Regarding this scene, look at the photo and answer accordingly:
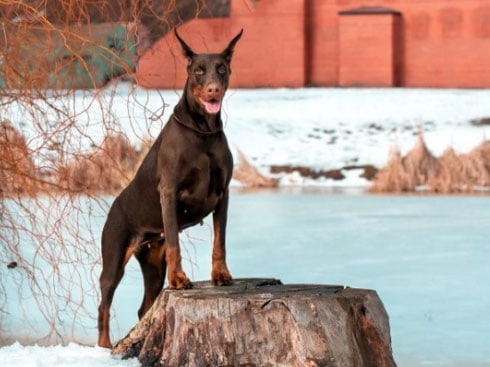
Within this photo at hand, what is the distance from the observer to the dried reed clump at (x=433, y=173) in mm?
19797

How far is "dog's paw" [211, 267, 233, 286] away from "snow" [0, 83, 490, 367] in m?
0.54

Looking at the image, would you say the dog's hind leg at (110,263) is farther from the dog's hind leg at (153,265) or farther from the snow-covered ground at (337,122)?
the snow-covered ground at (337,122)

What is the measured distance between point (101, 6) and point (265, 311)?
2547mm

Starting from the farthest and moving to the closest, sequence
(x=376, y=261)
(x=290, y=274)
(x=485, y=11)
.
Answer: (x=485, y=11) → (x=376, y=261) → (x=290, y=274)

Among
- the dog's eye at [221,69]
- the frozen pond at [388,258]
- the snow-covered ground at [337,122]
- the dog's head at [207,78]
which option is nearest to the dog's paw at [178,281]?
the dog's head at [207,78]

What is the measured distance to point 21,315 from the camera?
30.4 feet

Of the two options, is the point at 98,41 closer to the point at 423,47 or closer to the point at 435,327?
the point at 435,327

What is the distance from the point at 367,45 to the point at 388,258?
18.9m

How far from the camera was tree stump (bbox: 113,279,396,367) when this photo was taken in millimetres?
5414

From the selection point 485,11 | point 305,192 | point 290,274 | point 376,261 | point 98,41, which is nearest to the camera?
point 98,41

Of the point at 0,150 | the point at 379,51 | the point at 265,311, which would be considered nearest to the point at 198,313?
the point at 265,311

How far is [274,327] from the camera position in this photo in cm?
545

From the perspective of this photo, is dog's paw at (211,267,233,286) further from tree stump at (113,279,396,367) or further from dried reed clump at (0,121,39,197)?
dried reed clump at (0,121,39,197)

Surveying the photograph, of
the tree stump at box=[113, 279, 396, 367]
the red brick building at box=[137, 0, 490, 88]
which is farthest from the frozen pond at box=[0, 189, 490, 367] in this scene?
the red brick building at box=[137, 0, 490, 88]
